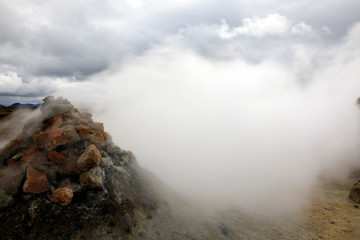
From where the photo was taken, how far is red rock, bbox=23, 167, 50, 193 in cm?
847

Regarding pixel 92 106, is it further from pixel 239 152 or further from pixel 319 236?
pixel 319 236

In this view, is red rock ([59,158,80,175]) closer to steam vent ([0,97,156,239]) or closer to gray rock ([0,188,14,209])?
steam vent ([0,97,156,239])

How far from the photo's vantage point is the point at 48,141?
992 centimetres

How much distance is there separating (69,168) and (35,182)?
1.48m

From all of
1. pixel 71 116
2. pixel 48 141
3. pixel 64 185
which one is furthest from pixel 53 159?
pixel 71 116

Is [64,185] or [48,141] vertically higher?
[48,141]

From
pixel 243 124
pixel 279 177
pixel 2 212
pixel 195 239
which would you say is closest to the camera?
pixel 2 212

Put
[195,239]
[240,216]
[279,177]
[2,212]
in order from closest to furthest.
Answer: [2,212] < [195,239] < [240,216] < [279,177]

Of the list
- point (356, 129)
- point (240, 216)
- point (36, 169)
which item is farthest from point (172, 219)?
point (356, 129)

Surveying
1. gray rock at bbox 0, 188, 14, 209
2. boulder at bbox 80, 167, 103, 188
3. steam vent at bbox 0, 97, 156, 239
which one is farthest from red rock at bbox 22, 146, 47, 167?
boulder at bbox 80, 167, 103, 188

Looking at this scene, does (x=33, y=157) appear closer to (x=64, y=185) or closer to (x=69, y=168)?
(x=69, y=168)

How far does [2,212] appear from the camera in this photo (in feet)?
25.7

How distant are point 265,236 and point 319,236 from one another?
401 centimetres

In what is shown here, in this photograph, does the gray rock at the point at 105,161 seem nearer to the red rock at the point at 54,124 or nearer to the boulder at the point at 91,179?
the boulder at the point at 91,179
